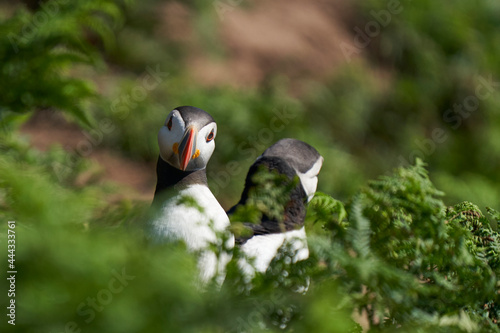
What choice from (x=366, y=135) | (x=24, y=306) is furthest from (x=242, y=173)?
(x=24, y=306)

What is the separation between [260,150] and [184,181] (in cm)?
236

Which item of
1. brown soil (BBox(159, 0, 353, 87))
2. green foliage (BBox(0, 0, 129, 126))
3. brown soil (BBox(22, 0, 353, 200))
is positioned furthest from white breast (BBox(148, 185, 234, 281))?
brown soil (BBox(159, 0, 353, 87))

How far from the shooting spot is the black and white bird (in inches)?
58.4

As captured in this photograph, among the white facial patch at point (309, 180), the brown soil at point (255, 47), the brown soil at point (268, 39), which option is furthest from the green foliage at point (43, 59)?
the brown soil at point (268, 39)

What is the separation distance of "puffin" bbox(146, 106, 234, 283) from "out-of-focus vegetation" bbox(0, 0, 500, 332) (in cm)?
14

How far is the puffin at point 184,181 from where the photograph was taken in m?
1.29

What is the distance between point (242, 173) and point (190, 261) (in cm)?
277

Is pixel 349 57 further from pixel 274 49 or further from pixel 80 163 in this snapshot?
pixel 80 163

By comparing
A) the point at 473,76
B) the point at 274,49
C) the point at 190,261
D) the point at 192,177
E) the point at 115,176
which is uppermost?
the point at 190,261

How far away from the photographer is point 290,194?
161 centimetres

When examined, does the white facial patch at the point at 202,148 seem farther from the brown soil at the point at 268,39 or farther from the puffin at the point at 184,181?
the brown soil at the point at 268,39

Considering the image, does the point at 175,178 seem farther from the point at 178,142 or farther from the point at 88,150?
the point at 88,150

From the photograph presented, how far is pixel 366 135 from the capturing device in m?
4.66

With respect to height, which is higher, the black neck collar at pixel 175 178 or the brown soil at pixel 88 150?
the black neck collar at pixel 175 178
